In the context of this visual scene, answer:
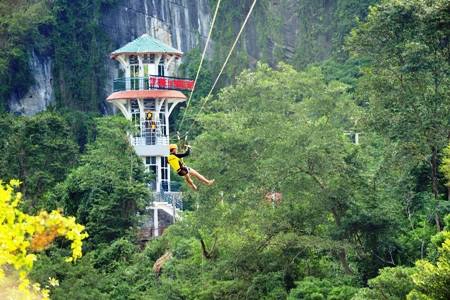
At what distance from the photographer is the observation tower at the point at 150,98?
44.8 metres

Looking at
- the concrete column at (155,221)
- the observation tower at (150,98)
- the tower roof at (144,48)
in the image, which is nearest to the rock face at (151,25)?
the observation tower at (150,98)

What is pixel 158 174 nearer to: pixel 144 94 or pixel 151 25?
pixel 144 94

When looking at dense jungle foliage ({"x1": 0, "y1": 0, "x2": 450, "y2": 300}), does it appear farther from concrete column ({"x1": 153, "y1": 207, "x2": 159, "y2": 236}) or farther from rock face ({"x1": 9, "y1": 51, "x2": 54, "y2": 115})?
rock face ({"x1": 9, "y1": 51, "x2": 54, "y2": 115})

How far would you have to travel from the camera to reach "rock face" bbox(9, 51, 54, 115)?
54469 millimetres

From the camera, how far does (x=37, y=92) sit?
55250mm

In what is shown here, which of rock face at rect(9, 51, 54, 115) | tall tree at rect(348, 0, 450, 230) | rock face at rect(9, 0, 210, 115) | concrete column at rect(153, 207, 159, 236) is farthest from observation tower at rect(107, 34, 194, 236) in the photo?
tall tree at rect(348, 0, 450, 230)

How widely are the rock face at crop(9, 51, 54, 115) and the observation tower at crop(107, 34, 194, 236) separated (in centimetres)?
909

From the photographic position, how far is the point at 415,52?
2652 cm

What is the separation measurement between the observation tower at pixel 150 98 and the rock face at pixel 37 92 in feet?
29.8

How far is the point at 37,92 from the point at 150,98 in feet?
37.1

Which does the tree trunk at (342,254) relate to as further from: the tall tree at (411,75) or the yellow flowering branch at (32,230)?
the yellow flowering branch at (32,230)

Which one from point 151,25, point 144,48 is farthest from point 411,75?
point 151,25

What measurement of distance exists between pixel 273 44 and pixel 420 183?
31.8 meters

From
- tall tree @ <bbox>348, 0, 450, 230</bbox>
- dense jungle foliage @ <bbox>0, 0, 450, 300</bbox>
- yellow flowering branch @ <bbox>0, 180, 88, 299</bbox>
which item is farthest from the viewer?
tall tree @ <bbox>348, 0, 450, 230</bbox>
